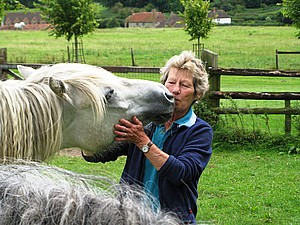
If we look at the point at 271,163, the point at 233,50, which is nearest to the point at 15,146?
the point at 271,163

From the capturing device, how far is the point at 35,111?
8.23ft

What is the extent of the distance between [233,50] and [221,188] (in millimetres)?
31896

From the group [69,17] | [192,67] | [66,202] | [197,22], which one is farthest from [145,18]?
[66,202]

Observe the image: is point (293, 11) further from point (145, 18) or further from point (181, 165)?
point (145, 18)

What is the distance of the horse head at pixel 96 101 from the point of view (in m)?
2.60

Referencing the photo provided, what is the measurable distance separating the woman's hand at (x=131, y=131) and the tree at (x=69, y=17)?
28.2m

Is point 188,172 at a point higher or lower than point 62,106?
lower

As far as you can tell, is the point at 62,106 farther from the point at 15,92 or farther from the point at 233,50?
the point at 233,50

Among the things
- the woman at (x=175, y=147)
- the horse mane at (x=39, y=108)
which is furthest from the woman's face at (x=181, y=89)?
the horse mane at (x=39, y=108)

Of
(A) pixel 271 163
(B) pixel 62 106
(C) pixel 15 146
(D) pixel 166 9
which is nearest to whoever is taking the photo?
(C) pixel 15 146

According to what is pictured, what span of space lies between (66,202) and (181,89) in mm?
1991

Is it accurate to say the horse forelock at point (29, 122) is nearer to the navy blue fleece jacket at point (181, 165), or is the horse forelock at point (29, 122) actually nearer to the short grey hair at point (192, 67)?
the navy blue fleece jacket at point (181, 165)

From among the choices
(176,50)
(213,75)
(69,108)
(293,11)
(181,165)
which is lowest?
(176,50)

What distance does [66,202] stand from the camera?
3.58 feet
